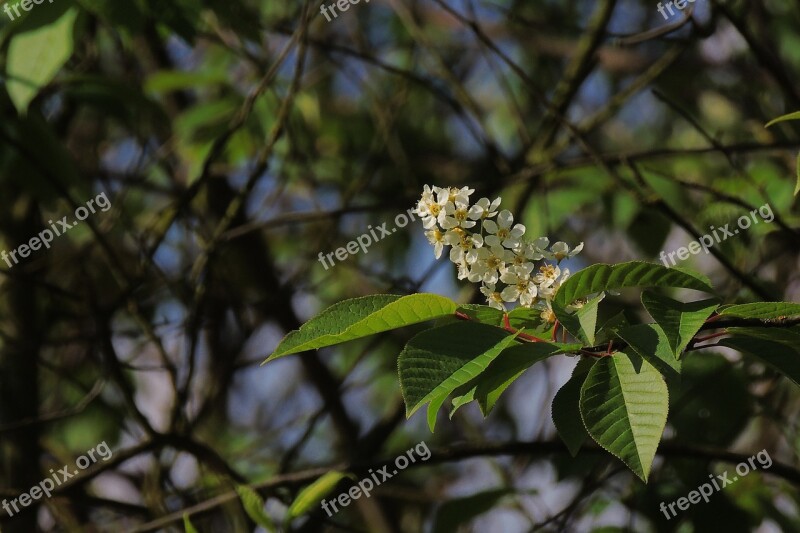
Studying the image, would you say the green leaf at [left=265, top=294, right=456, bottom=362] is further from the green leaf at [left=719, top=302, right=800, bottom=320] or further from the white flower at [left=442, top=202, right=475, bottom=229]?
the green leaf at [left=719, top=302, right=800, bottom=320]

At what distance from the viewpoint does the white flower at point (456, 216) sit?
140 cm

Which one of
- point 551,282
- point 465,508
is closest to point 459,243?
point 551,282

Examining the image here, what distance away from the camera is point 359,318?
127 centimetres

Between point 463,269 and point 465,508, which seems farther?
point 465,508

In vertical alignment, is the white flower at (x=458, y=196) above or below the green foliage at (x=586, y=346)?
above

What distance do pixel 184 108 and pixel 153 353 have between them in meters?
1.16

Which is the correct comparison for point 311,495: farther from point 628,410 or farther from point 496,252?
point 628,410

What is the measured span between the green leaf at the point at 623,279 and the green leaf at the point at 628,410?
0.34ft

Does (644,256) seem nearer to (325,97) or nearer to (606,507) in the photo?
(606,507)

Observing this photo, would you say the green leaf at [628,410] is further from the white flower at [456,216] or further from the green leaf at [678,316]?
the white flower at [456,216]

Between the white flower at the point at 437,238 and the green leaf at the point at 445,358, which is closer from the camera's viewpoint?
the green leaf at the point at 445,358

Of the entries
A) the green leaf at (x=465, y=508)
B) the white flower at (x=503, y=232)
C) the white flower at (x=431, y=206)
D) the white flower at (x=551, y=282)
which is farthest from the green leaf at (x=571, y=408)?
the green leaf at (x=465, y=508)

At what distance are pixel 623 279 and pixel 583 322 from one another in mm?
103

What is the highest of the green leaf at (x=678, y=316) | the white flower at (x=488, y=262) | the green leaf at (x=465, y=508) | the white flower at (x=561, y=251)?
the white flower at (x=488, y=262)
